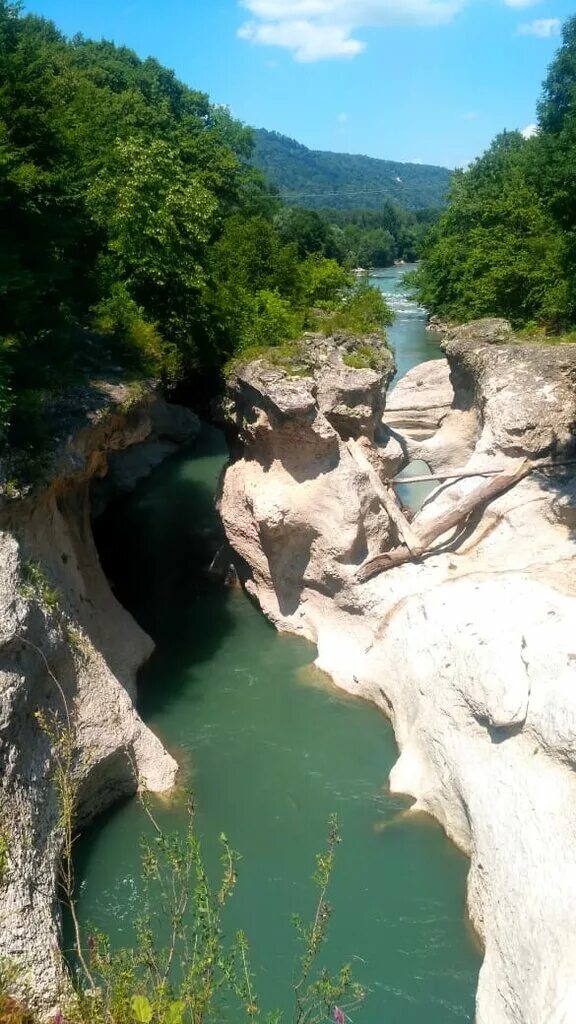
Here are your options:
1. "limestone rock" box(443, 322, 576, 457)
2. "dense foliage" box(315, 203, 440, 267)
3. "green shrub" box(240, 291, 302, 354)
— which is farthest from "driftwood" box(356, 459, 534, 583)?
"dense foliage" box(315, 203, 440, 267)

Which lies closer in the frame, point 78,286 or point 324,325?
point 78,286

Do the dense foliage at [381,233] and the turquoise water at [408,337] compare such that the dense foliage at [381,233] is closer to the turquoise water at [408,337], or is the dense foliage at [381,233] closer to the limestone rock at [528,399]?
the turquoise water at [408,337]

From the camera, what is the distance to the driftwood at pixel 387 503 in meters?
15.6

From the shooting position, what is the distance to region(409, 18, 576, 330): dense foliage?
53.1 ft

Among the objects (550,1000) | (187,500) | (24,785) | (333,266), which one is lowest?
(187,500)

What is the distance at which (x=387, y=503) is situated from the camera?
15.8 meters

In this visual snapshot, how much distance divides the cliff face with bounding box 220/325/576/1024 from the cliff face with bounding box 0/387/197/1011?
10.6ft

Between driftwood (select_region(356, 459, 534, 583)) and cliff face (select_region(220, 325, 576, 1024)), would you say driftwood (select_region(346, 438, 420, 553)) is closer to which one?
driftwood (select_region(356, 459, 534, 583))

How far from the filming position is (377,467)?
17078 mm

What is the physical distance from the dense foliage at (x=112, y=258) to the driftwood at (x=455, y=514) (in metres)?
4.89

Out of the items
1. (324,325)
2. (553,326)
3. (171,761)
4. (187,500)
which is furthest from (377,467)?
(187,500)

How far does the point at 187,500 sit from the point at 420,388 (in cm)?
792

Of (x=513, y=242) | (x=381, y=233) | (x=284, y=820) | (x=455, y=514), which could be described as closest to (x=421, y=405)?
(x=513, y=242)

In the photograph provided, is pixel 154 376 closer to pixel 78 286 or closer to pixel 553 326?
pixel 78 286
